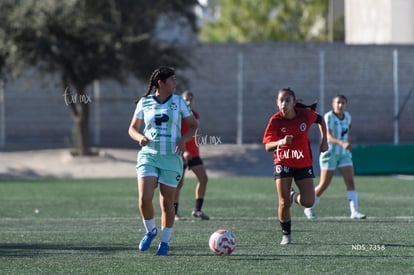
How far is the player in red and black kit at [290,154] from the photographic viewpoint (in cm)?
1238

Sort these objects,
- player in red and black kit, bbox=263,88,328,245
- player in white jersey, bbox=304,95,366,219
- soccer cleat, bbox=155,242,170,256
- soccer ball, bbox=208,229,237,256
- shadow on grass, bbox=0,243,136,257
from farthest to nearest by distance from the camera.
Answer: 1. player in white jersey, bbox=304,95,366,219
2. player in red and black kit, bbox=263,88,328,245
3. shadow on grass, bbox=0,243,136,257
4. soccer cleat, bbox=155,242,170,256
5. soccer ball, bbox=208,229,237,256

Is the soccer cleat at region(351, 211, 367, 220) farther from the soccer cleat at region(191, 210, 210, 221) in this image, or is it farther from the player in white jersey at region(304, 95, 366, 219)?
the soccer cleat at region(191, 210, 210, 221)

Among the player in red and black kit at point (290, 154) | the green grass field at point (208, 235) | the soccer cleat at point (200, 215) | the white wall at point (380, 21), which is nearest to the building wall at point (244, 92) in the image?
the white wall at point (380, 21)

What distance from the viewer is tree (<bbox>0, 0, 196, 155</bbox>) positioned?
34000 millimetres

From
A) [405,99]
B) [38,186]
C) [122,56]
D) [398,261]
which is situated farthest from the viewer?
[405,99]

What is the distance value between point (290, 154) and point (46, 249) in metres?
3.18

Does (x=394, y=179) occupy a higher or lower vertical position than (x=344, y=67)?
lower

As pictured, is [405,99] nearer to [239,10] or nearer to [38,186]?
[38,186]

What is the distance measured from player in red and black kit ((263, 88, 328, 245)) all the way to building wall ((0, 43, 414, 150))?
1008 inches

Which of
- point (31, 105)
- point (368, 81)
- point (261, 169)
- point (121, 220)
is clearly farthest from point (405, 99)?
point (121, 220)

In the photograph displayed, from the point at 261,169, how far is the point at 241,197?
12.6m

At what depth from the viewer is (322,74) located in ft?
125

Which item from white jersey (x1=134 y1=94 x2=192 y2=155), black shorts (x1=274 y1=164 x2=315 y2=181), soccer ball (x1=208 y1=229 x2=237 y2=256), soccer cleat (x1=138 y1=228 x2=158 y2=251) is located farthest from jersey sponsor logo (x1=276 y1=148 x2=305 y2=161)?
soccer cleat (x1=138 y1=228 x2=158 y2=251)

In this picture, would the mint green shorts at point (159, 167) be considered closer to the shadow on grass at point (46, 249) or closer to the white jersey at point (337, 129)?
the shadow on grass at point (46, 249)
